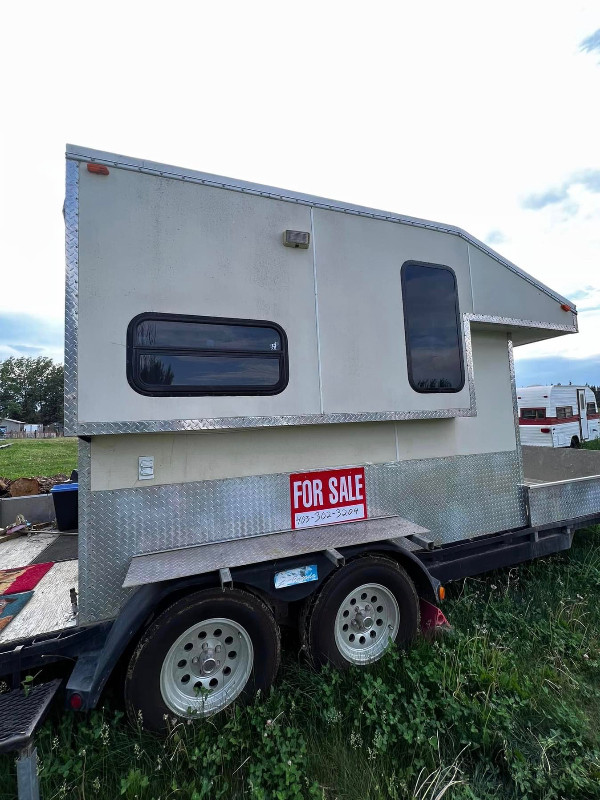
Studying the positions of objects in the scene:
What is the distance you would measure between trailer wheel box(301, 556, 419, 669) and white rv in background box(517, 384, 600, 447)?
11.9 metres

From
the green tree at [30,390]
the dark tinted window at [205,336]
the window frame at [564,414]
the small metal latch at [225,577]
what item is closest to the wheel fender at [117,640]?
the small metal latch at [225,577]

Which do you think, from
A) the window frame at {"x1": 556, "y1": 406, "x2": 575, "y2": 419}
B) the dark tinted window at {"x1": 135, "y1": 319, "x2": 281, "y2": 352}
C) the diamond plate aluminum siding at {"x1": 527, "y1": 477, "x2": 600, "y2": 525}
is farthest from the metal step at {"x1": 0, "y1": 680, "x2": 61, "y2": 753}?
the window frame at {"x1": 556, "y1": 406, "x2": 575, "y2": 419}

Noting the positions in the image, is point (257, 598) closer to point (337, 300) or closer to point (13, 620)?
point (13, 620)

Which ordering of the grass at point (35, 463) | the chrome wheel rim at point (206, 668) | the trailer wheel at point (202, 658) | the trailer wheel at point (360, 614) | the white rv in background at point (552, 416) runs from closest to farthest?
the trailer wheel at point (202, 658)
the chrome wheel rim at point (206, 668)
the trailer wheel at point (360, 614)
the grass at point (35, 463)
the white rv in background at point (552, 416)

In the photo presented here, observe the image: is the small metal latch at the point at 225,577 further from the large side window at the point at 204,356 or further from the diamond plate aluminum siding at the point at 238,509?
the large side window at the point at 204,356

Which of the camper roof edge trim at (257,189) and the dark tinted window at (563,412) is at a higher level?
the camper roof edge trim at (257,189)

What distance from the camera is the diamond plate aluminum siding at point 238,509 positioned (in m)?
2.34

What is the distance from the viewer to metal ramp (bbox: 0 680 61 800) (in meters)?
1.66

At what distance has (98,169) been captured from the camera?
2406 mm

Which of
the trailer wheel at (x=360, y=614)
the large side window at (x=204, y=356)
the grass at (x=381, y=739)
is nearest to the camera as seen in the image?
the grass at (x=381, y=739)

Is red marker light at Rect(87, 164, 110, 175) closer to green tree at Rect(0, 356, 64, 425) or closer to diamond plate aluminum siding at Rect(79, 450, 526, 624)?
diamond plate aluminum siding at Rect(79, 450, 526, 624)

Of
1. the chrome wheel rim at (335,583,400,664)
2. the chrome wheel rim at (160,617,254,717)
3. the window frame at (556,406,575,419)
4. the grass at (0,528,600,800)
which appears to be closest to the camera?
the grass at (0,528,600,800)

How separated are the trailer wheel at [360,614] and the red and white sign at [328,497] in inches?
13.6

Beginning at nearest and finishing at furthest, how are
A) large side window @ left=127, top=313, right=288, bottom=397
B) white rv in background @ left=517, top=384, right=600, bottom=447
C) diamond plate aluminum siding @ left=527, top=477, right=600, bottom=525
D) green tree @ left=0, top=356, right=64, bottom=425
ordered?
1. large side window @ left=127, top=313, right=288, bottom=397
2. diamond plate aluminum siding @ left=527, top=477, right=600, bottom=525
3. white rv in background @ left=517, top=384, right=600, bottom=447
4. green tree @ left=0, top=356, right=64, bottom=425
